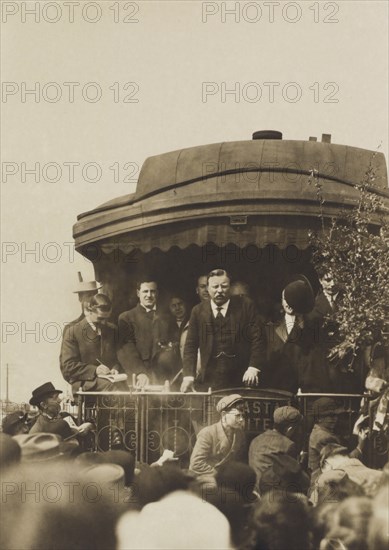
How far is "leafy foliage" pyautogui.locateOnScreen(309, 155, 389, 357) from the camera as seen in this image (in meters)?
10.4

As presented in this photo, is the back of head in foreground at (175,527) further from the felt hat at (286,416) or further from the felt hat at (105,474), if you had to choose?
the felt hat at (286,416)

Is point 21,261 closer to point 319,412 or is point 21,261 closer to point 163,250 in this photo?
point 163,250

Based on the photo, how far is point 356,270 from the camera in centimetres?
1049

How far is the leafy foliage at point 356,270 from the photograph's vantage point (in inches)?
410

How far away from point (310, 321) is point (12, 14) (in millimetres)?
4135

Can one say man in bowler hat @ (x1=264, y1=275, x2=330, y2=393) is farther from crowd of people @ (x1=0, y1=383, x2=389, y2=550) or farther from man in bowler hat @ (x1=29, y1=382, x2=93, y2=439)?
man in bowler hat @ (x1=29, y1=382, x2=93, y2=439)

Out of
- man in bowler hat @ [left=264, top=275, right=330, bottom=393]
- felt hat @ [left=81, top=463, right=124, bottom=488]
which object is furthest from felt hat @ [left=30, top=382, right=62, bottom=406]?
man in bowler hat @ [left=264, top=275, right=330, bottom=393]

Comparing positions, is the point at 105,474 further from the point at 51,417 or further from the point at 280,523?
the point at 280,523

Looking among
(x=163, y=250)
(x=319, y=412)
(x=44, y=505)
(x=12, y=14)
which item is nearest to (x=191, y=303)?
(x=163, y=250)

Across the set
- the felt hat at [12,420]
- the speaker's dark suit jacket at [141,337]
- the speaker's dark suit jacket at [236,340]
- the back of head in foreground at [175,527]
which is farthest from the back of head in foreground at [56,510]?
the speaker's dark suit jacket at [236,340]

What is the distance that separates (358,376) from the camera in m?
10.5

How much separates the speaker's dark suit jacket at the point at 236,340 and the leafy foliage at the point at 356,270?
69 cm

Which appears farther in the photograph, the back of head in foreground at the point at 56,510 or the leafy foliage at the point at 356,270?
the leafy foliage at the point at 356,270

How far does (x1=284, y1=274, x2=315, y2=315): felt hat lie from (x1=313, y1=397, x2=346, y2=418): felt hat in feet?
2.65
